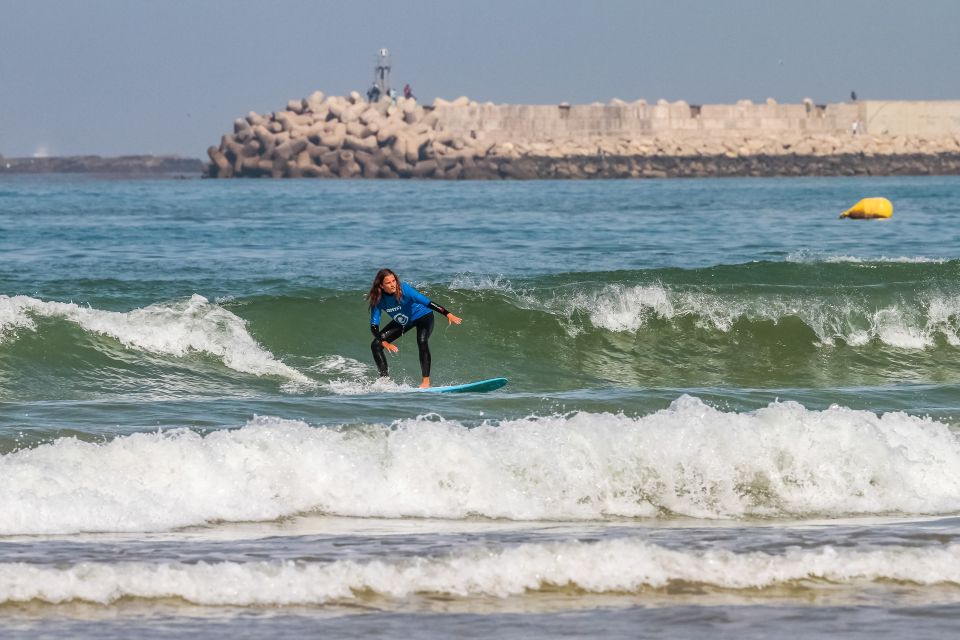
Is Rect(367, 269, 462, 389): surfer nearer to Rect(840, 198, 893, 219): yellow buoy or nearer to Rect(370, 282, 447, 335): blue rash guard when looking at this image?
Rect(370, 282, 447, 335): blue rash guard

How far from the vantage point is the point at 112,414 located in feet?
33.5

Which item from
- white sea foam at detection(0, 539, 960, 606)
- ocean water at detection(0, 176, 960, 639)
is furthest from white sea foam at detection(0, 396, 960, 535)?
white sea foam at detection(0, 539, 960, 606)

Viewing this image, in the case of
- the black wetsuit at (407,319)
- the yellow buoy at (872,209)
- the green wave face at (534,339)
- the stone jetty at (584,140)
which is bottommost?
the green wave face at (534,339)

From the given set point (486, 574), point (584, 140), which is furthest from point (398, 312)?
point (584, 140)

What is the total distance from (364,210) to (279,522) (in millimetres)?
36929

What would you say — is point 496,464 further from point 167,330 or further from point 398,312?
point 167,330

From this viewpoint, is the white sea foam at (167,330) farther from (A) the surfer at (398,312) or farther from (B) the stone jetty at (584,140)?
(B) the stone jetty at (584,140)

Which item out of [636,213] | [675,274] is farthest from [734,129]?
[675,274]

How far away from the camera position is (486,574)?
617 cm

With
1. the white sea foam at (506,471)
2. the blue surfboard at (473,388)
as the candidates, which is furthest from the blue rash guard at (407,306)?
the white sea foam at (506,471)

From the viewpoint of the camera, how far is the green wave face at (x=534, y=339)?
13.9 metres

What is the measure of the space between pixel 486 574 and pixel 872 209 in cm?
3365

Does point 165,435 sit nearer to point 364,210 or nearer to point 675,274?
point 675,274

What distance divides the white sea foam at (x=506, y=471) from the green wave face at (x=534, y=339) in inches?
173
